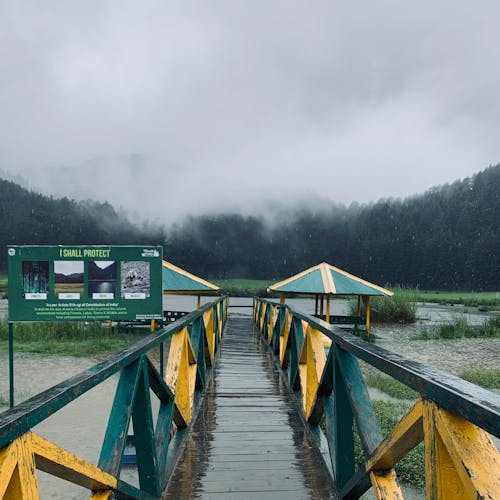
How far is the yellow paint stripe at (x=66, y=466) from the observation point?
1094 mm

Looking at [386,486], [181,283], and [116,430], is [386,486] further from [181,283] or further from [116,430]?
[181,283]

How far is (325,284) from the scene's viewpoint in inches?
591

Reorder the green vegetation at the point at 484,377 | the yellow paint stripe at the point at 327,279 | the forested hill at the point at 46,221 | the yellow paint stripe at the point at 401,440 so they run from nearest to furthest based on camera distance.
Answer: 1. the yellow paint stripe at the point at 401,440
2. the green vegetation at the point at 484,377
3. the yellow paint stripe at the point at 327,279
4. the forested hill at the point at 46,221

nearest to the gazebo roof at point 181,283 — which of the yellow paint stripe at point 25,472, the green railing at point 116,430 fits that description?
the green railing at point 116,430

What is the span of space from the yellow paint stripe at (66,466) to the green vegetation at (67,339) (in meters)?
11.7

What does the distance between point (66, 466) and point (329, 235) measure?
478ft

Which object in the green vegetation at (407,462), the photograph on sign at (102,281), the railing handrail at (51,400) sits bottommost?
the green vegetation at (407,462)

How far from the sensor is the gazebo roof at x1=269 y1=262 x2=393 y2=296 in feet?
48.9

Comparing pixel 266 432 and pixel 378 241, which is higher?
pixel 378 241

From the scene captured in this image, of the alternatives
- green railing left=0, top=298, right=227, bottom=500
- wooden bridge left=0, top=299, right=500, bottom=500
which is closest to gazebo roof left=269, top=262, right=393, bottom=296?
wooden bridge left=0, top=299, right=500, bottom=500

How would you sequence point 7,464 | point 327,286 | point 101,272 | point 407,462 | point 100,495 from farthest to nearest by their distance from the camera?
point 327,286
point 101,272
point 407,462
point 100,495
point 7,464

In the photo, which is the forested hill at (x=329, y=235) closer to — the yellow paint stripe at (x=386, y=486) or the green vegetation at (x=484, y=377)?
the green vegetation at (x=484, y=377)

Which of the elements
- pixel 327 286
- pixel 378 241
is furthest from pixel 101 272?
pixel 378 241

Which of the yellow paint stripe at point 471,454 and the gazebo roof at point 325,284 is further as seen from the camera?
the gazebo roof at point 325,284
